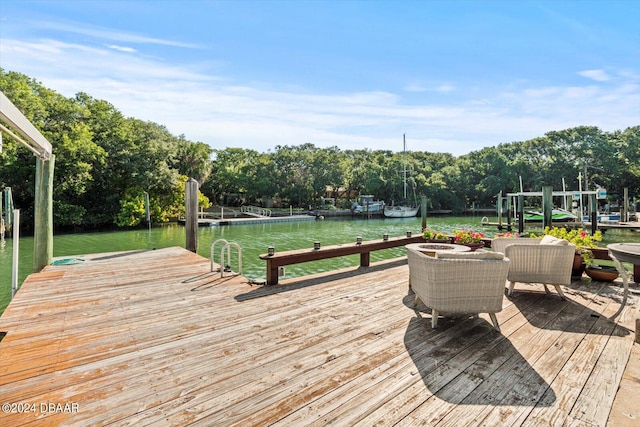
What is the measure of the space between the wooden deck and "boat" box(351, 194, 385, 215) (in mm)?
30848

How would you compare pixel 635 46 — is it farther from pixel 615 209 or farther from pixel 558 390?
pixel 615 209

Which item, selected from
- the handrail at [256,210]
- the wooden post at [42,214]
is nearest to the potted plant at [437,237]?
the wooden post at [42,214]

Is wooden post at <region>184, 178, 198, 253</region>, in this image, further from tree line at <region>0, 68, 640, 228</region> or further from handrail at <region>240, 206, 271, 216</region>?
handrail at <region>240, 206, 271, 216</region>

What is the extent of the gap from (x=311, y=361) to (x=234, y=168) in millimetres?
35996

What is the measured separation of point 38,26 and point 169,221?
2023 cm

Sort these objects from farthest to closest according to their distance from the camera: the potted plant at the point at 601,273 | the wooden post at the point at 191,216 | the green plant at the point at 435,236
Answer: the wooden post at the point at 191,216 < the green plant at the point at 435,236 < the potted plant at the point at 601,273

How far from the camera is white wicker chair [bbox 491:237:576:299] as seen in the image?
349 cm

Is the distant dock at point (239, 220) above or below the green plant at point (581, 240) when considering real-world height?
below

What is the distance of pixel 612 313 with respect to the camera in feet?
10.6

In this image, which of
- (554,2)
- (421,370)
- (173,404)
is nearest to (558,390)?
(421,370)

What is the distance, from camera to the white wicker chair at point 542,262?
3.49 m

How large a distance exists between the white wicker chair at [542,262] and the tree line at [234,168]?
20.2 metres

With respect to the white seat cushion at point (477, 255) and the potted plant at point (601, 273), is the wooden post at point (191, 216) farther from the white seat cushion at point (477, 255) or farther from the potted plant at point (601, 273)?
the potted plant at point (601, 273)

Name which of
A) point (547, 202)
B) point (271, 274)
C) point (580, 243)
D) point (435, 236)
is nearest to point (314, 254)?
point (271, 274)
